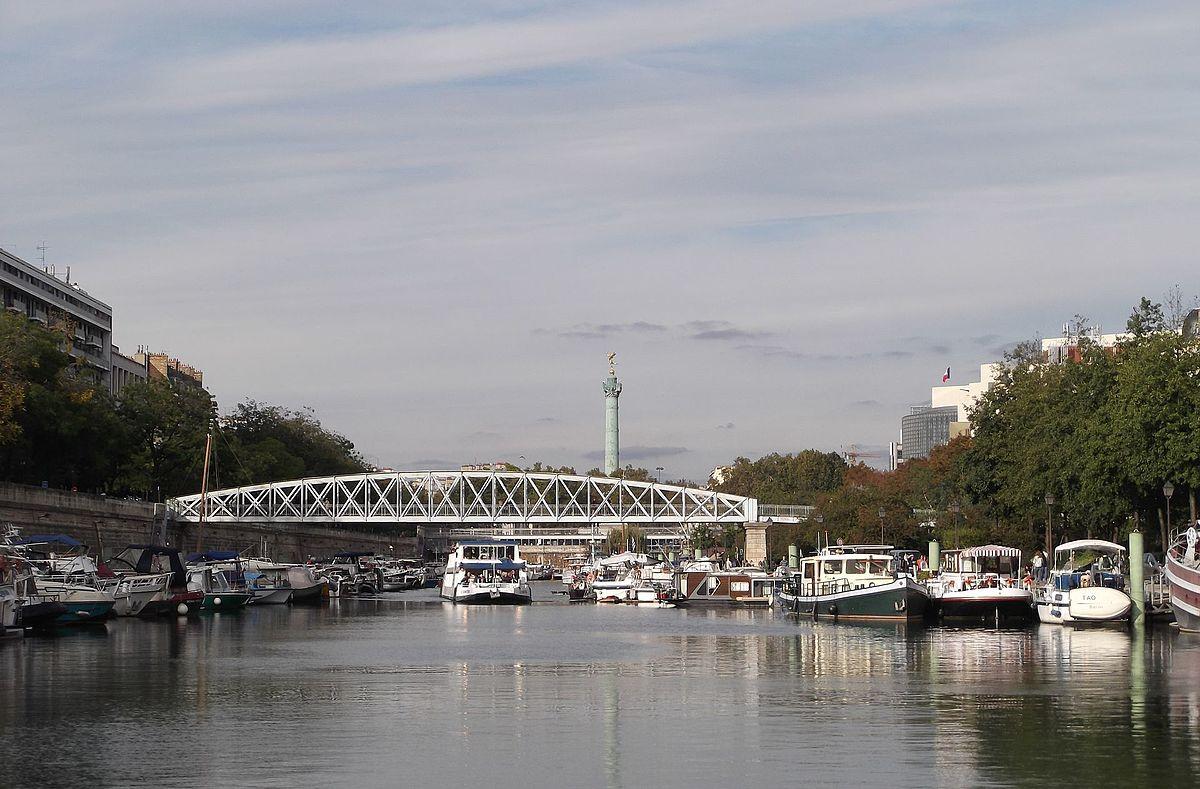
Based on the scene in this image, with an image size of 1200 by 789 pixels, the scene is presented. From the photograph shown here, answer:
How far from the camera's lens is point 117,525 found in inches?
5133

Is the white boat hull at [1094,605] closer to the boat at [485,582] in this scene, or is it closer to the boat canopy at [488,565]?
the boat at [485,582]

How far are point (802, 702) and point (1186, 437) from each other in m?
42.5

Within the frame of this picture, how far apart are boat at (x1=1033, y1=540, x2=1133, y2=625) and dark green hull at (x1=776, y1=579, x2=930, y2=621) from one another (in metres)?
5.21

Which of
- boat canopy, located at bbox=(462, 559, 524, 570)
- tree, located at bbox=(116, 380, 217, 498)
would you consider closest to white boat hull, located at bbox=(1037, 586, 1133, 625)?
boat canopy, located at bbox=(462, 559, 524, 570)

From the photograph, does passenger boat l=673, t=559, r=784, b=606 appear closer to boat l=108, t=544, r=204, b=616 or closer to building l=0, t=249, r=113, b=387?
boat l=108, t=544, r=204, b=616

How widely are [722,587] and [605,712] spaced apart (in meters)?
80.5

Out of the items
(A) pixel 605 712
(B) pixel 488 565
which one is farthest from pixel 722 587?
(A) pixel 605 712

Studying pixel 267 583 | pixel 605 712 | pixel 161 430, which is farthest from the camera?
pixel 161 430

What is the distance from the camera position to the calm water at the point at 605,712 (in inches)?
1029

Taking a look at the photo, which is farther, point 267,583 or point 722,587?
point 722,587

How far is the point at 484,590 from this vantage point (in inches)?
4441

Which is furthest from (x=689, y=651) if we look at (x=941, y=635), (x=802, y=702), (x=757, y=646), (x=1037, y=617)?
(x=1037, y=617)

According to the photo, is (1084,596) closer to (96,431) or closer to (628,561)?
(96,431)

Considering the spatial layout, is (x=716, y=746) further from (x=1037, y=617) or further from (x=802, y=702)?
(x=1037, y=617)
